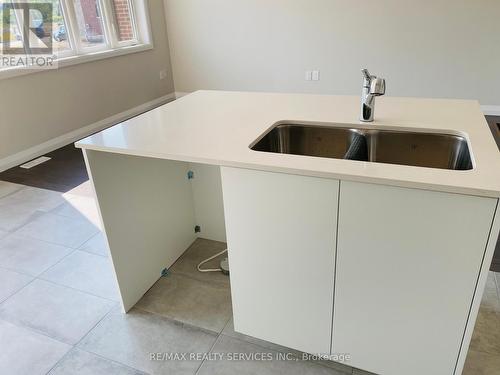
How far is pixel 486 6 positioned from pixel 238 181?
422cm

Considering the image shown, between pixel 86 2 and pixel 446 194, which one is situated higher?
pixel 86 2

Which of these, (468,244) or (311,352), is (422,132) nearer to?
(468,244)

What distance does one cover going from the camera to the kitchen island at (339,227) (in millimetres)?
→ 1074

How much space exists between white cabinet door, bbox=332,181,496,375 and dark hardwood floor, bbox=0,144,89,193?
2660 millimetres

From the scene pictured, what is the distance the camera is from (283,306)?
1.44 m

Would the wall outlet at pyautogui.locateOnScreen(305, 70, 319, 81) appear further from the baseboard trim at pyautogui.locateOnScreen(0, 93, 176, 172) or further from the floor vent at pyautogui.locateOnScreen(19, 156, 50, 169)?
the floor vent at pyautogui.locateOnScreen(19, 156, 50, 169)

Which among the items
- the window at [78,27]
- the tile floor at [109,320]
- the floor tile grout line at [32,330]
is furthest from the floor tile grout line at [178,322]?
the window at [78,27]

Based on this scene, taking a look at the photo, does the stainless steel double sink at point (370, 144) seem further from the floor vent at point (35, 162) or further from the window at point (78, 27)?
the window at point (78, 27)

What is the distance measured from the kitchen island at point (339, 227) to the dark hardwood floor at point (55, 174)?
174 centimetres

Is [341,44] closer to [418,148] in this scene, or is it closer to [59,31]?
[59,31]

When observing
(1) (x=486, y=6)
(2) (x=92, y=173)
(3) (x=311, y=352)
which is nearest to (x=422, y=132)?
(3) (x=311, y=352)

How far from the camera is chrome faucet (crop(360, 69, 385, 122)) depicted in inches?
56.2

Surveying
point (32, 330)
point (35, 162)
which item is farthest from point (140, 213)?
point (35, 162)

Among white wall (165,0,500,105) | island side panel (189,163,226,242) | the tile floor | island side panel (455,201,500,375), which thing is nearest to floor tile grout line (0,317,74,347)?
the tile floor
